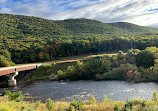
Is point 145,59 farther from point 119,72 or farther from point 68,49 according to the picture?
point 68,49

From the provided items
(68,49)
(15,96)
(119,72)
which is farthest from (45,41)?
(15,96)

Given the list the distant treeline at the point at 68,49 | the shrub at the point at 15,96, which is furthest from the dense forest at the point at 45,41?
the shrub at the point at 15,96

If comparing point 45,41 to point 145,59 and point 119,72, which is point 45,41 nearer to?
point 119,72

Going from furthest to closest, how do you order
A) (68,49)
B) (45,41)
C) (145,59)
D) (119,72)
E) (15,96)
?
(45,41) < (68,49) < (145,59) < (119,72) < (15,96)

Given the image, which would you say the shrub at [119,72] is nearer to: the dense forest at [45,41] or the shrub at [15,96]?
the shrub at [15,96]

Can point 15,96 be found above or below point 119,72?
below

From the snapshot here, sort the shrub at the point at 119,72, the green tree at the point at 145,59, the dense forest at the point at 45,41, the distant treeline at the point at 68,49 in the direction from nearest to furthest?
the shrub at the point at 119,72, the green tree at the point at 145,59, the distant treeline at the point at 68,49, the dense forest at the point at 45,41

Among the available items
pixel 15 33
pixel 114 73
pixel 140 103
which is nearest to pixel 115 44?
pixel 114 73

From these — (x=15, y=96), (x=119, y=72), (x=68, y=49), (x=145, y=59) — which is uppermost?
(x=68, y=49)

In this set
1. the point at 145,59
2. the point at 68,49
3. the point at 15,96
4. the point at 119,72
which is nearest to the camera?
the point at 15,96

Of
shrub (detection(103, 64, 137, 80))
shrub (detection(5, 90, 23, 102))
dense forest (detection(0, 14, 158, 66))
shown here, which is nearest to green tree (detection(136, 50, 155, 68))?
shrub (detection(103, 64, 137, 80))

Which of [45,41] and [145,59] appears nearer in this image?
[145,59]
